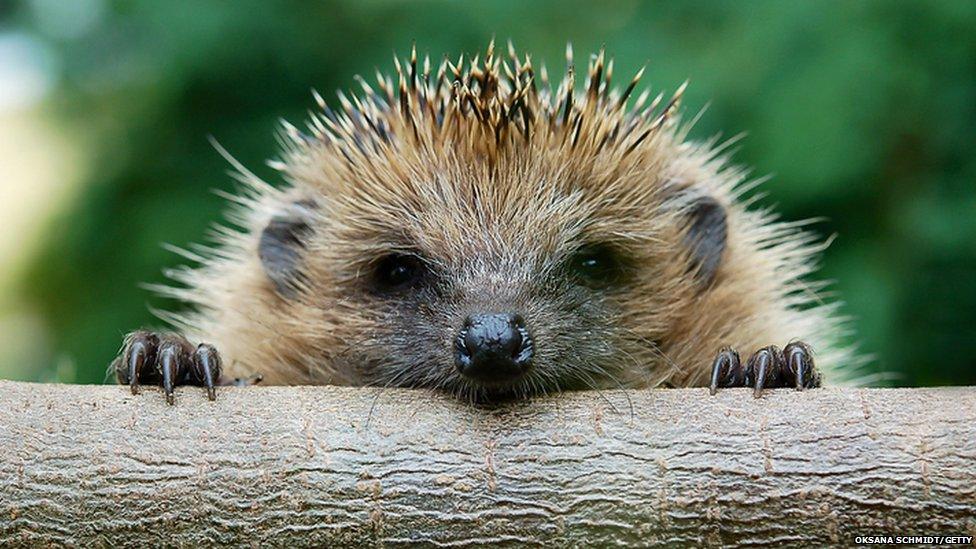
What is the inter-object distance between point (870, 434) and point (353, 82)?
14.6ft

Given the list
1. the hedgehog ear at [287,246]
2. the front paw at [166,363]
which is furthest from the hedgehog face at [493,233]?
the front paw at [166,363]

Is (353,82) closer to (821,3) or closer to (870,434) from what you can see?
(821,3)

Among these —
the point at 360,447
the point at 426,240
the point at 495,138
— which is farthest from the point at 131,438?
the point at 495,138

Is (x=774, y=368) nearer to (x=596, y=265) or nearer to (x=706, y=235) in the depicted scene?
(x=596, y=265)

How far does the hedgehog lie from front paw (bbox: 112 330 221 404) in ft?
0.04

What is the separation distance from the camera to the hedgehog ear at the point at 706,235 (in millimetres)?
5047

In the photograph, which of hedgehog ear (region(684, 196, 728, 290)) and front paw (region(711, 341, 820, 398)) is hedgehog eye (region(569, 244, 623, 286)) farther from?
front paw (region(711, 341, 820, 398))

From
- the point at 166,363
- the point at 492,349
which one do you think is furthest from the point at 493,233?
the point at 166,363

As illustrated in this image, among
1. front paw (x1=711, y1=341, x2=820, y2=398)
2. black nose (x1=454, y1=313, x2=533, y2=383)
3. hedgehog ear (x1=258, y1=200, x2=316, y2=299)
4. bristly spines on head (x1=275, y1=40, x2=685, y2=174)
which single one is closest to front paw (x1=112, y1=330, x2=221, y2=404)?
black nose (x1=454, y1=313, x2=533, y2=383)

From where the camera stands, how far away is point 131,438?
10.8 feet

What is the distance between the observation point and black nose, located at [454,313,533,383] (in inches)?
141

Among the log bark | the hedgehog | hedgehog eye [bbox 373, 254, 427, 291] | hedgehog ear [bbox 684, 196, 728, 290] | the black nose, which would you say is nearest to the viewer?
the log bark

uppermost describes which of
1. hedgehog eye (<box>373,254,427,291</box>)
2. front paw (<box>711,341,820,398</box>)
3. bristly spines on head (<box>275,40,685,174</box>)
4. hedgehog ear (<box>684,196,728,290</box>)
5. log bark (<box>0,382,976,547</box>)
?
bristly spines on head (<box>275,40,685,174</box>)

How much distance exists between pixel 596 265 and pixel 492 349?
1.10 m
